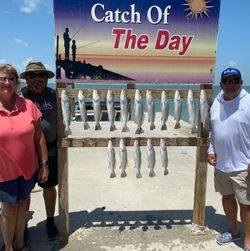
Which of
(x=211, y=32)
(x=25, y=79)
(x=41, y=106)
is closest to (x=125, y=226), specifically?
(x=41, y=106)

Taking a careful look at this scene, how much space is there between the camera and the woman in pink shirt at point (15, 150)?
148 inches

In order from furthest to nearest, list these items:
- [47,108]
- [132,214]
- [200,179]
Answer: [132,214], [200,179], [47,108]

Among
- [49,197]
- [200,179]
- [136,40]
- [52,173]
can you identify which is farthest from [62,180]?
[136,40]

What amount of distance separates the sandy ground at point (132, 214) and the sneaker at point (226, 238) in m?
0.07

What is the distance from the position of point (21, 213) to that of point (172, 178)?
387 centimetres

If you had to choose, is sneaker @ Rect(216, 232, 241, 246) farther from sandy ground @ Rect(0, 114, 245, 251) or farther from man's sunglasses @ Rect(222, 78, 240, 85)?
man's sunglasses @ Rect(222, 78, 240, 85)

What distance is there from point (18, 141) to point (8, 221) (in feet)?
2.88

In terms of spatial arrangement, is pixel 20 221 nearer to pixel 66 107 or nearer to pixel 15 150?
pixel 15 150

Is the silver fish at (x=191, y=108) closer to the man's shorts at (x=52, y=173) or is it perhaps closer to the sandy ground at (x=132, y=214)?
Result: the sandy ground at (x=132, y=214)

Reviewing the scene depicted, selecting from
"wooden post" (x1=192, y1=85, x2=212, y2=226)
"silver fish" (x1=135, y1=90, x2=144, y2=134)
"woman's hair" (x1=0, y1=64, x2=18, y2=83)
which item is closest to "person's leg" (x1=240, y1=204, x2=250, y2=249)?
"wooden post" (x1=192, y1=85, x2=212, y2=226)

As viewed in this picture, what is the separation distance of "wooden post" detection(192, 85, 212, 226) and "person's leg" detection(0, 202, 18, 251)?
7.84 feet

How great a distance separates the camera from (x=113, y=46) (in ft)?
15.3

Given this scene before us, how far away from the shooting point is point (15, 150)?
3.78 meters

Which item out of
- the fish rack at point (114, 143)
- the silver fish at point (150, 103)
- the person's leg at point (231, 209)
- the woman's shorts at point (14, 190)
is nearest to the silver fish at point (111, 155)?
the fish rack at point (114, 143)
